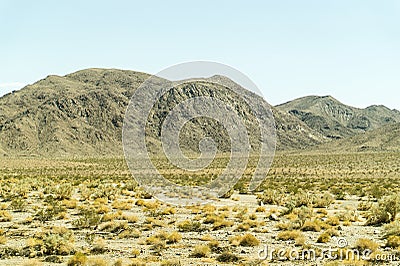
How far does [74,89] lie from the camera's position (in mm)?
161375

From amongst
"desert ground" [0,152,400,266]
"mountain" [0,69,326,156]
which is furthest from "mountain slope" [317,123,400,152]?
"desert ground" [0,152,400,266]

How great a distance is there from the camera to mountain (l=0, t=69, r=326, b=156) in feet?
411

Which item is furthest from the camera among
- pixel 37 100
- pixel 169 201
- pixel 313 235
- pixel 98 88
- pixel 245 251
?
pixel 98 88

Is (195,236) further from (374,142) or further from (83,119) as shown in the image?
(83,119)

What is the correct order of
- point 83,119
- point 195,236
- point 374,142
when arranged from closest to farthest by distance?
1. point 195,236
2. point 374,142
3. point 83,119

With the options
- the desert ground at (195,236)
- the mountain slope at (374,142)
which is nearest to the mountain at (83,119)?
the mountain slope at (374,142)

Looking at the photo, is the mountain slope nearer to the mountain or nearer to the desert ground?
the mountain

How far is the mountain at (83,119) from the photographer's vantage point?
Answer: 411 ft

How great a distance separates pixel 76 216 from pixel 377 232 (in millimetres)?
14173

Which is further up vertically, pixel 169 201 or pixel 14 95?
pixel 14 95

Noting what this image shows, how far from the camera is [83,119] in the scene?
140 meters

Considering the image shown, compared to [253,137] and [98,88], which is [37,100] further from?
[253,137]

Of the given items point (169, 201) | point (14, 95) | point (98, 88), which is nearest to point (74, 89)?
point (98, 88)

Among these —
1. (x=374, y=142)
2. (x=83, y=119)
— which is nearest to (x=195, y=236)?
(x=374, y=142)
